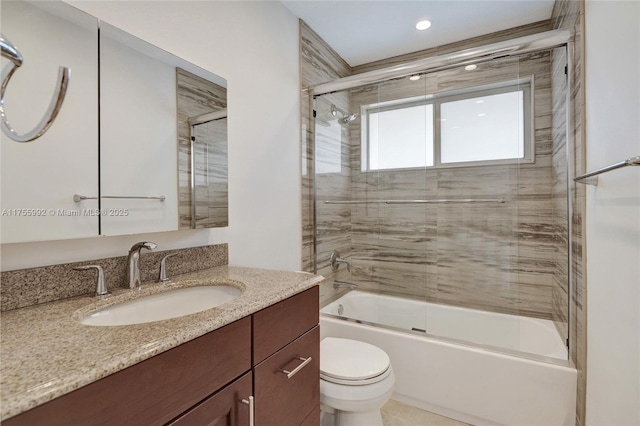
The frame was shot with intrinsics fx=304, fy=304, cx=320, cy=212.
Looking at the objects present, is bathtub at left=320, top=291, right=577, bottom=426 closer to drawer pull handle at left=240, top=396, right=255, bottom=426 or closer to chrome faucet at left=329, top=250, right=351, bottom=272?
chrome faucet at left=329, top=250, right=351, bottom=272

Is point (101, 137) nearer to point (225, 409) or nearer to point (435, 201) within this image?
point (225, 409)

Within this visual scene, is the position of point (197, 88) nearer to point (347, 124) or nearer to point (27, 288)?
point (27, 288)

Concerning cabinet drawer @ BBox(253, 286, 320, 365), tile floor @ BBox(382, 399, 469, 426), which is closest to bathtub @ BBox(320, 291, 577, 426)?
tile floor @ BBox(382, 399, 469, 426)

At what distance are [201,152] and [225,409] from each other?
→ 1026 mm

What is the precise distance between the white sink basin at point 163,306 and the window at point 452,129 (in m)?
1.72

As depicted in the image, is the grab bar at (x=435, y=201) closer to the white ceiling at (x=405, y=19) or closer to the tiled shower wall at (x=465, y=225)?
the tiled shower wall at (x=465, y=225)

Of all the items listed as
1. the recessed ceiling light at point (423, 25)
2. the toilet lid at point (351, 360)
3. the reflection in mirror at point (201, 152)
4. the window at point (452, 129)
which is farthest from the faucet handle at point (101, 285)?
→ the recessed ceiling light at point (423, 25)

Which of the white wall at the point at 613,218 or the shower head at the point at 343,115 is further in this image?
the shower head at the point at 343,115

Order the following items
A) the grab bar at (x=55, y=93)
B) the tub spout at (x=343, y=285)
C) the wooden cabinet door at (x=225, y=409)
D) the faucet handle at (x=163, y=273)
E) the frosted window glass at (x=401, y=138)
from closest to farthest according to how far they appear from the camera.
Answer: the grab bar at (x=55, y=93) < the wooden cabinet door at (x=225, y=409) < the faucet handle at (x=163, y=273) < the frosted window glass at (x=401, y=138) < the tub spout at (x=343, y=285)

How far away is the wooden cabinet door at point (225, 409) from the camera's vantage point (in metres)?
0.71

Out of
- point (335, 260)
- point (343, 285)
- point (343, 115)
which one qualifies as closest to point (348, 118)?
point (343, 115)

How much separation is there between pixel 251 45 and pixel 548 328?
101 inches

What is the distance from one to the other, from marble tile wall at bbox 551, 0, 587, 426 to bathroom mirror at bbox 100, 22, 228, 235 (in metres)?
1.73

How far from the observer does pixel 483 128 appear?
2279 mm
